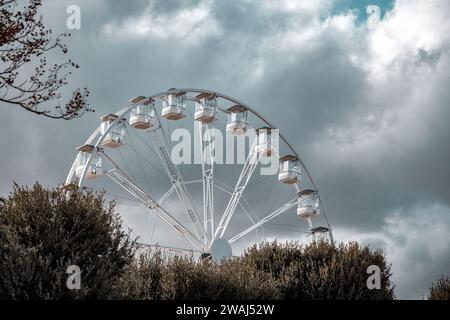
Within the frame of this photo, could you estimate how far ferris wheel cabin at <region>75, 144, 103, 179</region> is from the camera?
37.0 metres

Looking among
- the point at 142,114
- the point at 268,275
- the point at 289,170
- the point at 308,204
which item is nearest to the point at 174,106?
the point at 142,114

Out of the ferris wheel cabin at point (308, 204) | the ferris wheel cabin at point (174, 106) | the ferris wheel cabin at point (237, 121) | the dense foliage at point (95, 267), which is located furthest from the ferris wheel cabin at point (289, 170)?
the dense foliage at point (95, 267)

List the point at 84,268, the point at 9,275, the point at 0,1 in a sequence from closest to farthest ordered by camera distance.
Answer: the point at 0,1 < the point at 9,275 < the point at 84,268

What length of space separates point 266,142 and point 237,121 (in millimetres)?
2268

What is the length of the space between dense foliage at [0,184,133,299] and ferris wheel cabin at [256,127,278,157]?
23713 millimetres

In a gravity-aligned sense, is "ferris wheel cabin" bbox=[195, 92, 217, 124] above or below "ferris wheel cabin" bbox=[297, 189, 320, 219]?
above

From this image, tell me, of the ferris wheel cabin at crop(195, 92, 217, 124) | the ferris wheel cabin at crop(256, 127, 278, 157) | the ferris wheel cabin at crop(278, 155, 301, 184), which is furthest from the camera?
the ferris wheel cabin at crop(278, 155, 301, 184)

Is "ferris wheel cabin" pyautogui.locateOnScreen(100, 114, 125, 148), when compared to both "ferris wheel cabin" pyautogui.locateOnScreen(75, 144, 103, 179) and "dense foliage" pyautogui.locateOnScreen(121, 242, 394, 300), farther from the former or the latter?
"dense foliage" pyautogui.locateOnScreen(121, 242, 394, 300)

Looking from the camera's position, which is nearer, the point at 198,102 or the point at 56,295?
the point at 56,295

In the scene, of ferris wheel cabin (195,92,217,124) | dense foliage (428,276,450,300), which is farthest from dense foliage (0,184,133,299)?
ferris wheel cabin (195,92,217,124)
